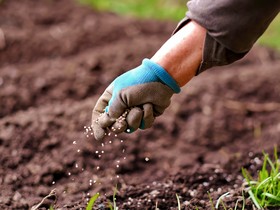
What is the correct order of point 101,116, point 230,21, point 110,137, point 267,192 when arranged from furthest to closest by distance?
point 110,137
point 267,192
point 101,116
point 230,21

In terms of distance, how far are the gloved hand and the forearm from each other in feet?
0.11

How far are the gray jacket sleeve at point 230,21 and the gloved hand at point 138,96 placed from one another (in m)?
0.19

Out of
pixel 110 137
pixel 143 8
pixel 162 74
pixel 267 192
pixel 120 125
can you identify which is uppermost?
pixel 143 8

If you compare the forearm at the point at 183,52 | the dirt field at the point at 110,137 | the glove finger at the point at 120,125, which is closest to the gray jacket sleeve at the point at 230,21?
the forearm at the point at 183,52

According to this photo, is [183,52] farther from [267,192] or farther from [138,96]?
[267,192]

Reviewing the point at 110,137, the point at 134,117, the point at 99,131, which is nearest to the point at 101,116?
the point at 99,131

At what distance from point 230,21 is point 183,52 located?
23cm

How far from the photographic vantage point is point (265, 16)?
208cm

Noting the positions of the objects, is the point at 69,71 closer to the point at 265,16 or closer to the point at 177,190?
the point at 177,190

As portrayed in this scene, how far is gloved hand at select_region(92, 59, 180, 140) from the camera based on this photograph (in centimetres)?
223

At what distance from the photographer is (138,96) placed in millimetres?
2236

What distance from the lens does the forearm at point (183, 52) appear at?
7.15ft

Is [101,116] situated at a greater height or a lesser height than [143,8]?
lesser

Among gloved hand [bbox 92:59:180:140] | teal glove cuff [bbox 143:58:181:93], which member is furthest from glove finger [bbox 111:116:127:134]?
teal glove cuff [bbox 143:58:181:93]
